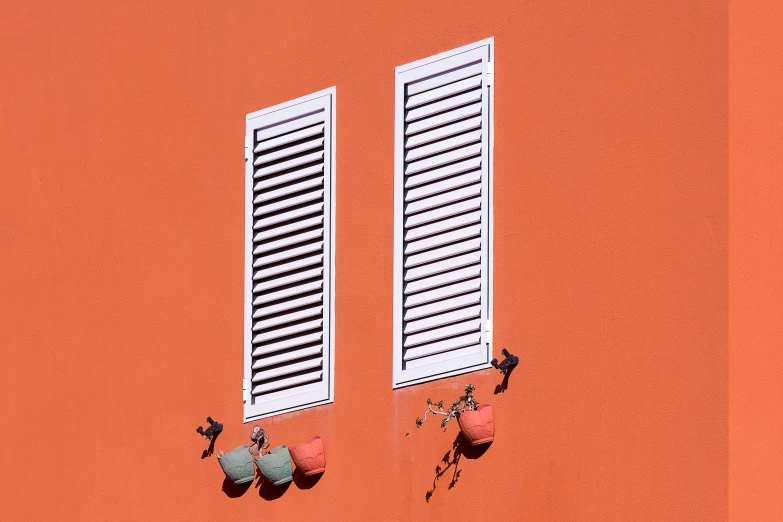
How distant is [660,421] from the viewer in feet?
27.8

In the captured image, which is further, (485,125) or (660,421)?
(485,125)

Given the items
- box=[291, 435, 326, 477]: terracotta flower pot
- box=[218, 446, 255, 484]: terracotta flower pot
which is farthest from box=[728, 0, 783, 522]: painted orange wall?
box=[218, 446, 255, 484]: terracotta flower pot

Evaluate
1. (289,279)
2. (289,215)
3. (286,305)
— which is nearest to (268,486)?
(286,305)

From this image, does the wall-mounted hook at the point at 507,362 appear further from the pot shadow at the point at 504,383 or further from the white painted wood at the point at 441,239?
the white painted wood at the point at 441,239

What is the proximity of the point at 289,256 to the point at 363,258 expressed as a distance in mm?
579

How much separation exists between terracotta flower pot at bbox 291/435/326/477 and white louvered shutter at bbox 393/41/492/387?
0.56 m

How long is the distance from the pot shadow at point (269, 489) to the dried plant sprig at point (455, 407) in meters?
1.00

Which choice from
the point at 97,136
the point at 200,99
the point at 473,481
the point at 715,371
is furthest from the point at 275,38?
the point at 715,371

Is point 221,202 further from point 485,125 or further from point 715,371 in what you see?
point 715,371

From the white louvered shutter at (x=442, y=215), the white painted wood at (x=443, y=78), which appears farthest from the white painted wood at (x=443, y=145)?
the white painted wood at (x=443, y=78)

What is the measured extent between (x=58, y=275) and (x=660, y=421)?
4567 millimetres

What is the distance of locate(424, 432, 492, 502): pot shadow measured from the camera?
9.27m

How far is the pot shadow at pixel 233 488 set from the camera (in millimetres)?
10305

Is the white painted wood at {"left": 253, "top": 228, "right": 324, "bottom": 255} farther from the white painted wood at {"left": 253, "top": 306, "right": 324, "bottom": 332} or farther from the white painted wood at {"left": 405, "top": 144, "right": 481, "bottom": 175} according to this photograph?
the white painted wood at {"left": 405, "top": 144, "right": 481, "bottom": 175}
